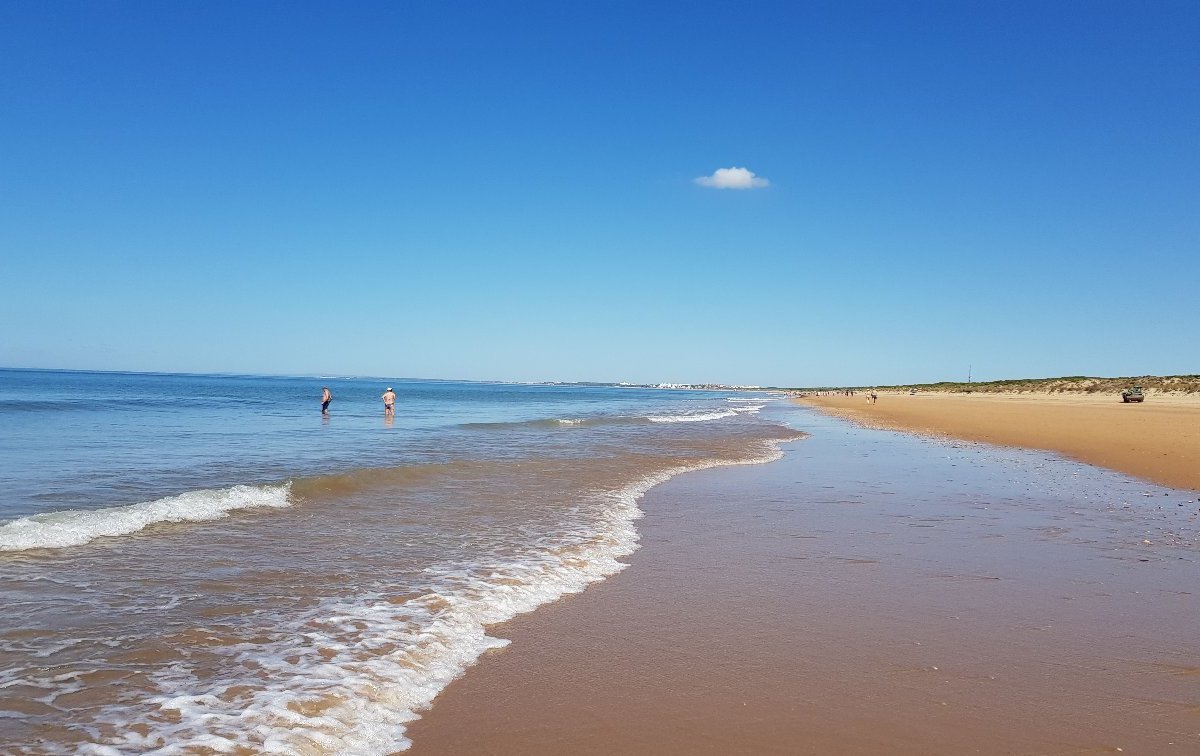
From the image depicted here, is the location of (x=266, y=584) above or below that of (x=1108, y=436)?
below

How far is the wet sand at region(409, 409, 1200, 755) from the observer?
3.52 meters

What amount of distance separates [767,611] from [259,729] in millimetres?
3732

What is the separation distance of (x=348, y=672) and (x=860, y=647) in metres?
3.46

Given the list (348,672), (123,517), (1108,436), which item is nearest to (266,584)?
(348,672)

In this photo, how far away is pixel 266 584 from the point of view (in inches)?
242

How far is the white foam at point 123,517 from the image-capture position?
7340mm

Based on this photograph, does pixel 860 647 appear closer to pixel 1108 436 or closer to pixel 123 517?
pixel 123 517

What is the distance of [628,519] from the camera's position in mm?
9562

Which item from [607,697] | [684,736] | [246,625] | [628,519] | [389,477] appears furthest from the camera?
[389,477]

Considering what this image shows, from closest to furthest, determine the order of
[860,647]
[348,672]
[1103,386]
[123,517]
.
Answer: [348,672], [860,647], [123,517], [1103,386]

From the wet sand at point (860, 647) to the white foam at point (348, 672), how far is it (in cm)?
25

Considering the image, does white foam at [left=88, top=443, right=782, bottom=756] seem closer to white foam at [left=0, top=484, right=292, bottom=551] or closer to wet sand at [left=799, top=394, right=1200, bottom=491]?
white foam at [left=0, top=484, right=292, bottom=551]

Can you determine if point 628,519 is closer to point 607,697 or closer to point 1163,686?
point 607,697

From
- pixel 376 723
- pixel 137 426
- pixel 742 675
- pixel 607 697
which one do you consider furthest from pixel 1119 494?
pixel 137 426
